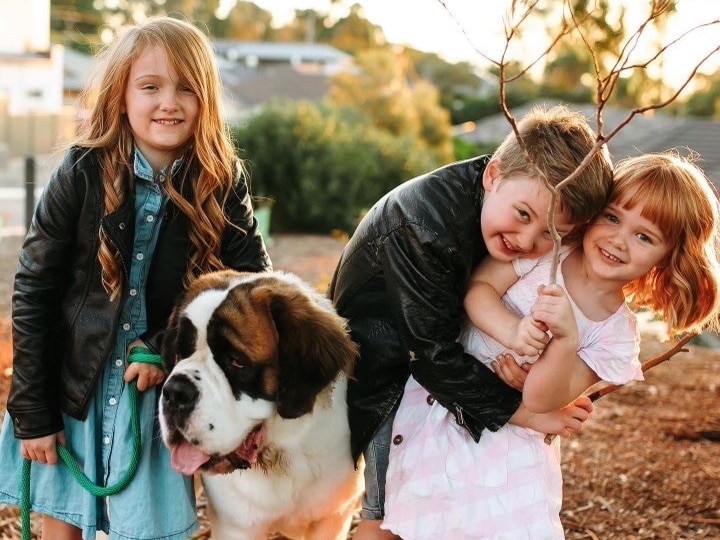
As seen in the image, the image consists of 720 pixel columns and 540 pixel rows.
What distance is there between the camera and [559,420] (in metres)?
2.89

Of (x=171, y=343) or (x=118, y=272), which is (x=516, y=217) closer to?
(x=171, y=343)

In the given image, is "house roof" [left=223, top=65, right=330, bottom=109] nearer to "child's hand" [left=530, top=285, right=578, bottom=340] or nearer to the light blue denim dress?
the light blue denim dress

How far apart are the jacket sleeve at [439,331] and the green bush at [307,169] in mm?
13899

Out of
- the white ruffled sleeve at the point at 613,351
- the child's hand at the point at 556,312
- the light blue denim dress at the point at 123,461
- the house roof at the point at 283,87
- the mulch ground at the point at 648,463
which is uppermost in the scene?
the child's hand at the point at 556,312

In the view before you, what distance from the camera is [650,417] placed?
6074 mm

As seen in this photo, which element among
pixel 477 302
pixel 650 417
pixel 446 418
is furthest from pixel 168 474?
pixel 650 417

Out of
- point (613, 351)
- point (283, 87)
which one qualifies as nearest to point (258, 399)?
point (613, 351)

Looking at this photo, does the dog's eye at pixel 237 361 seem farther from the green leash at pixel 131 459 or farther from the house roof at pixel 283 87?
the house roof at pixel 283 87

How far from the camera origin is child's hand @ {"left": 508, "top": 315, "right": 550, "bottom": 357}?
267 cm

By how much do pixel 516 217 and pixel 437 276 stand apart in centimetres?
33

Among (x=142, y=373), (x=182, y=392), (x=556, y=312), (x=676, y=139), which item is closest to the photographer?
(x=556, y=312)

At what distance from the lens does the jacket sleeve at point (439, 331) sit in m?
2.87

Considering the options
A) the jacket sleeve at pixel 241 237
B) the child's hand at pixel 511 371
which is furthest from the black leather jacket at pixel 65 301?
the child's hand at pixel 511 371

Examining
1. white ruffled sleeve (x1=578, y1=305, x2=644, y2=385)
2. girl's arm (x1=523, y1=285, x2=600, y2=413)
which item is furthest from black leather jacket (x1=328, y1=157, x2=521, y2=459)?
white ruffled sleeve (x1=578, y1=305, x2=644, y2=385)
